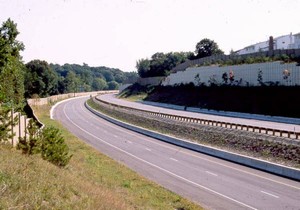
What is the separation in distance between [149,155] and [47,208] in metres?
28.1

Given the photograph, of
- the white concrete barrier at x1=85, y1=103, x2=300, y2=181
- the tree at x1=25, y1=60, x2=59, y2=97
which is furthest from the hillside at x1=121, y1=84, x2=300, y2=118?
the tree at x1=25, y1=60, x2=59, y2=97

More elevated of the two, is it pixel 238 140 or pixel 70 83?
pixel 70 83

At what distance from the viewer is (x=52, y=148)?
63.4 feet

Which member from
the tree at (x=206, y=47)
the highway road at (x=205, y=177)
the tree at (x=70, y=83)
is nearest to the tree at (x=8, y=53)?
the highway road at (x=205, y=177)

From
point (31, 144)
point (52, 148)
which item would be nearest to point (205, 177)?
point (52, 148)

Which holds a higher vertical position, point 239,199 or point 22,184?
point 22,184

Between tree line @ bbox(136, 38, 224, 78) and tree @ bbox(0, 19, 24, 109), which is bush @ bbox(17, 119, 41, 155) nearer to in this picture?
tree @ bbox(0, 19, 24, 109)

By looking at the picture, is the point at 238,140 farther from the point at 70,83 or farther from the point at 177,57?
the point at 70,83

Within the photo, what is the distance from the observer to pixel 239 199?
21297mm

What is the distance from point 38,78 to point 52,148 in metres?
110

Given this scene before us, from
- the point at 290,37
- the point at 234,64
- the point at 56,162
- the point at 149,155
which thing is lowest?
the point at 149,155

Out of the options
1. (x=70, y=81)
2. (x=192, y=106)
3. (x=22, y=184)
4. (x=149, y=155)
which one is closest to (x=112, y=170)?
(x=149, y=155)

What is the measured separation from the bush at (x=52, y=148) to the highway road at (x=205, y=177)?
282 inches

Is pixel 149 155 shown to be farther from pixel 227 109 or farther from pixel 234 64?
pixel 234 64
